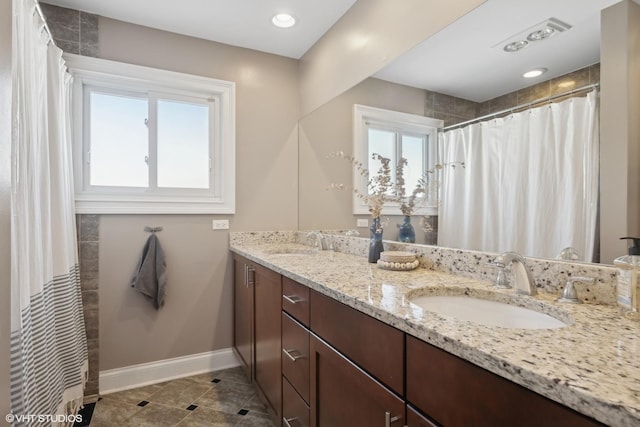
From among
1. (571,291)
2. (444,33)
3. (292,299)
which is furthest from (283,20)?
(571,291)

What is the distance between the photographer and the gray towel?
6.97 ft

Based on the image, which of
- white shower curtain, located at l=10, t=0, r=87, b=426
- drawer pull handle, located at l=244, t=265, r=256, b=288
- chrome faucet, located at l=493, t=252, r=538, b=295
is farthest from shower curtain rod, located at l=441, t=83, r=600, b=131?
white shower curtain, located at l=10, t=0, r=87, b=426

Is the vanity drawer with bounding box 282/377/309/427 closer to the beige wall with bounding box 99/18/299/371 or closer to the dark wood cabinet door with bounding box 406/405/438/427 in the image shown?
the dark wood cabinet door with bounding box 406/405/438/427

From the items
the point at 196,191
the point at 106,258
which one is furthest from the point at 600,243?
the point at 106,258

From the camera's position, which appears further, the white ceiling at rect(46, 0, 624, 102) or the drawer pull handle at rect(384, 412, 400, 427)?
the white ceiling at rect(46, 0, 624, 102)

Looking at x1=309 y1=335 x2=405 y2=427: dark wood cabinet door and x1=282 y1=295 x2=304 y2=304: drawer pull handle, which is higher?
x1=282 y1=295 x2=304 y2=304: drawer pull handle

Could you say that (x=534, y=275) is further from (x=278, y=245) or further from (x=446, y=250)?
(x=278, y=245)

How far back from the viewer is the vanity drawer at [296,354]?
1.29m

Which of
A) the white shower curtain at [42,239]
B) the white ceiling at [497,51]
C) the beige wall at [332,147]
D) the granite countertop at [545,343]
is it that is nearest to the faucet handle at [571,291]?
the granite countertop at [545,343]

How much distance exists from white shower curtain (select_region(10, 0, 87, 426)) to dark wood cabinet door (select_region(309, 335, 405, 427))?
3.12 feet

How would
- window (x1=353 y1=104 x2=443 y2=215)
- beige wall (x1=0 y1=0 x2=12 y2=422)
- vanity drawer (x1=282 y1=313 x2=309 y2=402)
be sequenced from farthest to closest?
window (x1=353 y1=104 x2=443 y2=215) < vanity drawer (x1=282 y1=313 x2=309 y2=402) < beige wall (x1=0 y1=0 x2=12 y2=422)

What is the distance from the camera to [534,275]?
1076 millimetres

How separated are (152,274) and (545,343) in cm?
218

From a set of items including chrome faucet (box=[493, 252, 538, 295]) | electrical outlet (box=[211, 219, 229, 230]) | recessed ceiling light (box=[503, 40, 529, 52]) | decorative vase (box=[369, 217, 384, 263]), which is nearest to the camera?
chrome faucet (box=[493, 252, 538, 295])
